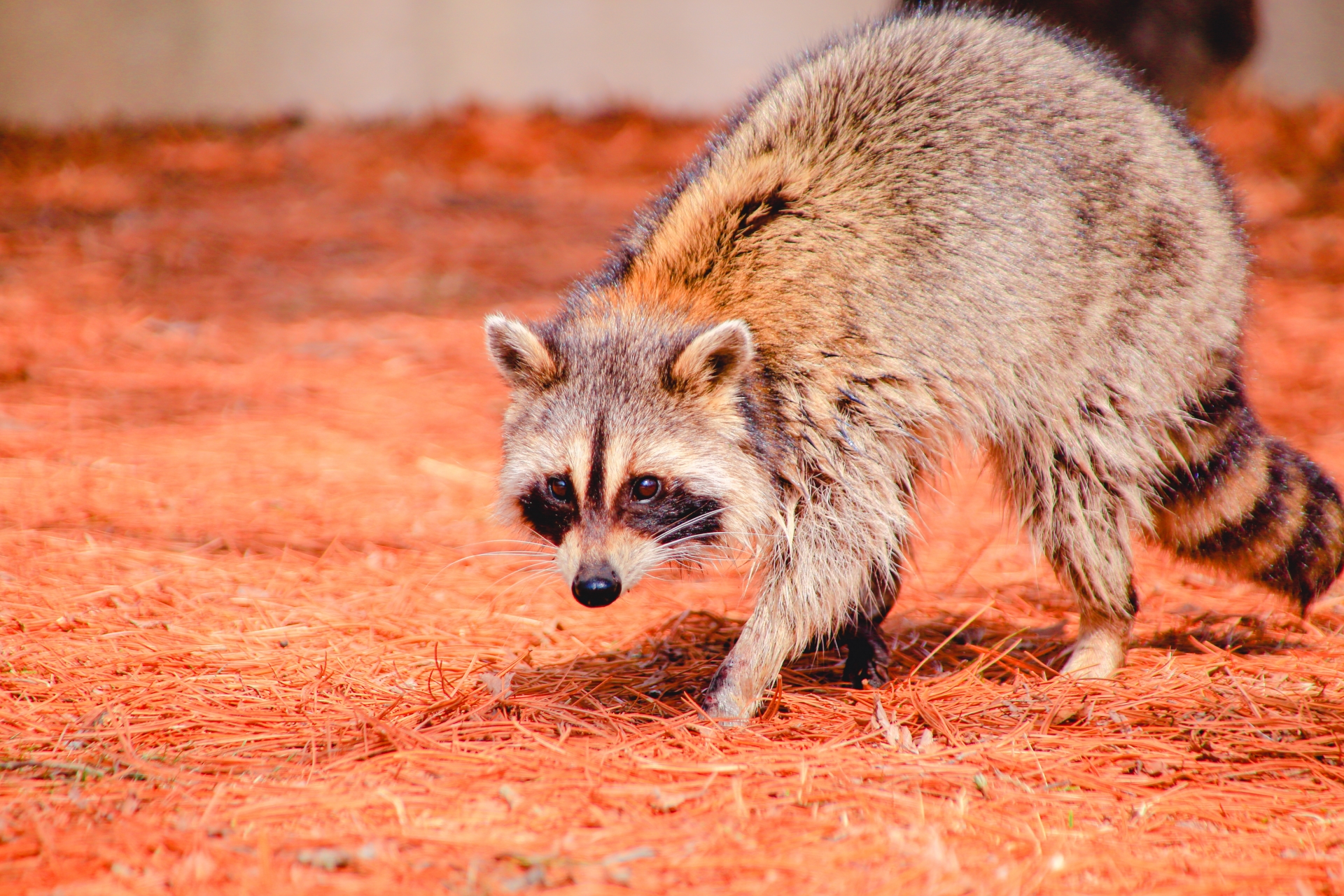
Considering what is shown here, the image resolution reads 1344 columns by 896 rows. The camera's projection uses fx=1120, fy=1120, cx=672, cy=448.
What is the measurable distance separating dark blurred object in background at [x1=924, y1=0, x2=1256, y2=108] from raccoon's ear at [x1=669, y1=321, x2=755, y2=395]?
5.93 metres

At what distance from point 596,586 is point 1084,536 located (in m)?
1.62

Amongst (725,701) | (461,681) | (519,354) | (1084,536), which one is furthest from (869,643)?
(519,354)

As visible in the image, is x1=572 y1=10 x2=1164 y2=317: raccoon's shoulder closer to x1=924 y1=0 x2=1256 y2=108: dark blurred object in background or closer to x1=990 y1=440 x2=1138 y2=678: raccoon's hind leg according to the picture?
x1=990 y1=440 x2=1138 y2=678: raccoon's hind leg

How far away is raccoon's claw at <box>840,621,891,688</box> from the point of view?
3.58 m

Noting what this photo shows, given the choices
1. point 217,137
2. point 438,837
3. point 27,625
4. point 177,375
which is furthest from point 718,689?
point 217,137

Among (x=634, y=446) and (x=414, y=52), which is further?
(x=414, y=52)

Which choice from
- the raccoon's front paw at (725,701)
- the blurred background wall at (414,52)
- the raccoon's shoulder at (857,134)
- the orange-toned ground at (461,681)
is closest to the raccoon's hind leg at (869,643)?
the orange-toned ground at (461,681)

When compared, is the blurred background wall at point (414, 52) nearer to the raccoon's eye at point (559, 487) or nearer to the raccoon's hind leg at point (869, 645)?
the raccoon's hind leg at point (869, 645)

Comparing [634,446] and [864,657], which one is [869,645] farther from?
[634,446]

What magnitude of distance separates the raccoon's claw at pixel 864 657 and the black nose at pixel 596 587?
0.95 metres

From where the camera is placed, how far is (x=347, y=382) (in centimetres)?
643

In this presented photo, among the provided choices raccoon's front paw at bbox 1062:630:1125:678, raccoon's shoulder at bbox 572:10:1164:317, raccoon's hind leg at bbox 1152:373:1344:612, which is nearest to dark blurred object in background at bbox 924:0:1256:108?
raccoon's shoulder at bbox 572:10:1164:317

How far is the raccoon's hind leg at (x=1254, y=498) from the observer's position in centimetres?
362

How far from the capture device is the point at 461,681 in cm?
329
